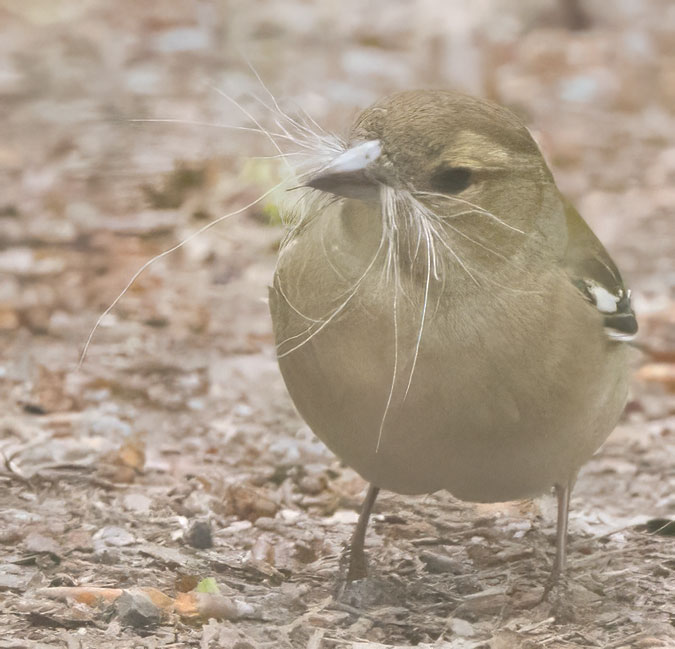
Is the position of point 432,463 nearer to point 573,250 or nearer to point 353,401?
point 353,401

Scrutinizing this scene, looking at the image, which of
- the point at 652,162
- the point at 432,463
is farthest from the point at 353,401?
the point at 652,162

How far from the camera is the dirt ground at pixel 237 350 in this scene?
431 centimetres

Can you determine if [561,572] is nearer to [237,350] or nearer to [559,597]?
[559,597]

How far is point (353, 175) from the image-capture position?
3590mm

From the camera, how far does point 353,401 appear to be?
3908 millimetres

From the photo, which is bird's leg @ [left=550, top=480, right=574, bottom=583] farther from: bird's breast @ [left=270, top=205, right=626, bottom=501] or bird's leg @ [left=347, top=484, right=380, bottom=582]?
bird's leg @ [left=347, top=484, right=380, bottom=582]

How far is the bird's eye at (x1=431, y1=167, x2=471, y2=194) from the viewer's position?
3727mm

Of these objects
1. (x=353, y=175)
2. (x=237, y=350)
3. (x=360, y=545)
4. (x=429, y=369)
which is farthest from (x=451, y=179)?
(x=237, y=350)

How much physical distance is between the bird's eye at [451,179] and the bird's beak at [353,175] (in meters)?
0.20

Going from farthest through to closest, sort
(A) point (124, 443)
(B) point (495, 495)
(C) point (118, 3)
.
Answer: (C) point (118, 3)
(A) point (124, 443)
(B) point (495, 495)

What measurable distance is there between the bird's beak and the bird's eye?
0.20 metres

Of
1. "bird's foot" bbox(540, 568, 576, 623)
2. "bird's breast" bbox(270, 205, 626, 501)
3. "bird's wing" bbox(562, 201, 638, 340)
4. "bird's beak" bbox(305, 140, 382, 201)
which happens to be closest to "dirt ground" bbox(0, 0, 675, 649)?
"bird's foot" bbox(540, 568, 576, 623)

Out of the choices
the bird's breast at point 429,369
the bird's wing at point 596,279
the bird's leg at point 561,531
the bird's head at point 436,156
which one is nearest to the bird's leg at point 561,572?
the bird's leg at point 561,531

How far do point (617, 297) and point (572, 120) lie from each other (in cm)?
572
